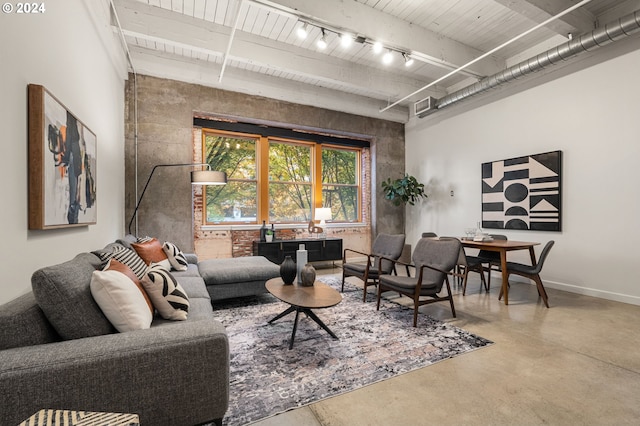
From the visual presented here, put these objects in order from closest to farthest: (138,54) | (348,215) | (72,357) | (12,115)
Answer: (72,357), (12,115), (138,54), (348,215)

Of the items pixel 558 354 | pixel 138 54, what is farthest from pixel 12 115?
pixel 558 354

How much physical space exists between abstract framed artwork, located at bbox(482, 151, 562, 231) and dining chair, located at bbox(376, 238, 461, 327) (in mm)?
2225

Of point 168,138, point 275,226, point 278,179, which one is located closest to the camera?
→ point 168,138

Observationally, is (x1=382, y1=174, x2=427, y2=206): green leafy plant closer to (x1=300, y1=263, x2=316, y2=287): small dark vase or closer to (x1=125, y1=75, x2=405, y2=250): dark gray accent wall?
(x1=125, y1=75, x2=405, y2=250): dark gray accent wall

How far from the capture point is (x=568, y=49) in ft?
12.5

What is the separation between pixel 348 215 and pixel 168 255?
14.0ft

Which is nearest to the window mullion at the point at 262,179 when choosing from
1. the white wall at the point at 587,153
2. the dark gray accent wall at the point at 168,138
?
the dark gray accent wall at the point at 168,138

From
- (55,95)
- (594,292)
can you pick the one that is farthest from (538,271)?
(55,95)

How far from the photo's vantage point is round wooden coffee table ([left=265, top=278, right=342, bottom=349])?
2.51 meters

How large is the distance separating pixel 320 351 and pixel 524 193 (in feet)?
14.2

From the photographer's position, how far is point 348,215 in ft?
23.4

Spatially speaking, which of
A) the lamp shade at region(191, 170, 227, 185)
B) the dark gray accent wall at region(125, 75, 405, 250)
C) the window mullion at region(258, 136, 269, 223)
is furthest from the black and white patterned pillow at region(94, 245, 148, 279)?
the window mullion at region(258, 136, 269, 223)

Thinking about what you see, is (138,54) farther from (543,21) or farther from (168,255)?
(543,21)

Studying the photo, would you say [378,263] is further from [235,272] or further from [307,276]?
[235,272]
